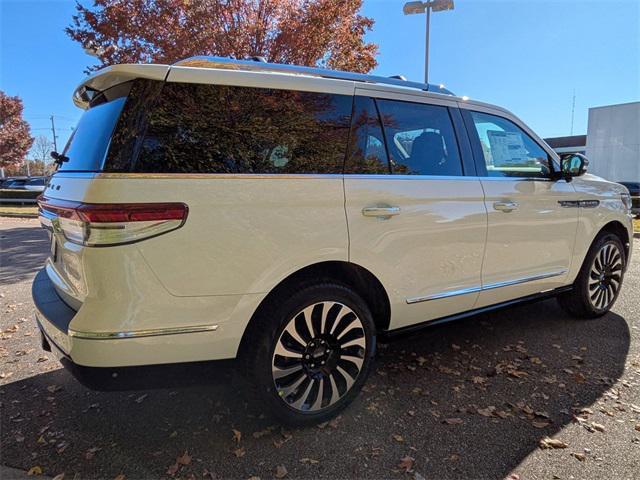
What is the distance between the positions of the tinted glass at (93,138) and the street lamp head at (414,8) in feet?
34.6

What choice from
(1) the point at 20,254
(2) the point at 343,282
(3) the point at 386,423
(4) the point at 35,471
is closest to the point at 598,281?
(3) the point at 386,423

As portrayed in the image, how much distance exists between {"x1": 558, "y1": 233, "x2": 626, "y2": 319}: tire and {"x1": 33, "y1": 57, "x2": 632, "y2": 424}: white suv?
1.27m

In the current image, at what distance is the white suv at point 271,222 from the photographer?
2021mm

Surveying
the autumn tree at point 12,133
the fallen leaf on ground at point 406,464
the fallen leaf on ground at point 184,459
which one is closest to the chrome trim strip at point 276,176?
the fallen leaf on ground at point 184,459

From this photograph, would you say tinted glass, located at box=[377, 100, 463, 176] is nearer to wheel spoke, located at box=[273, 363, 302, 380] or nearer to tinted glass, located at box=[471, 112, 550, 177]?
tinted glass, located at box=[471, 112, 550, 177]

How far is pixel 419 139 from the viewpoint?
3102 millimetres

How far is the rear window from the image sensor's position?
2148 millimetres

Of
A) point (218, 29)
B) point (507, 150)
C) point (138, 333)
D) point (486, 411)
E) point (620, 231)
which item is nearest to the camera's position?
point (138, 333)

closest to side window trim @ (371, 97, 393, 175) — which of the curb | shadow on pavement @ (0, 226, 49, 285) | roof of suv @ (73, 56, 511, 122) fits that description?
roof of suv @ (73, 56, 511, 122)

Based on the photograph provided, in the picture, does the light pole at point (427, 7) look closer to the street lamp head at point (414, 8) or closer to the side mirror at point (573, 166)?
the street lamp head at point (414, 8)

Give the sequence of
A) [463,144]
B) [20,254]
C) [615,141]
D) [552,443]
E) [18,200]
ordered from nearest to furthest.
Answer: [552,443] → [463,144] → [20,254] → [18,200] → [615,141]

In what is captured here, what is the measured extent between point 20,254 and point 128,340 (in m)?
7.77

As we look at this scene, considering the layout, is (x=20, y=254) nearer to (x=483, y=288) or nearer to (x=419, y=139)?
(x=419, y=139)

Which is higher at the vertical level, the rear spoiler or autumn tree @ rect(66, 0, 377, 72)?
autumn tree @ rect(66, 0, 377, 72)
